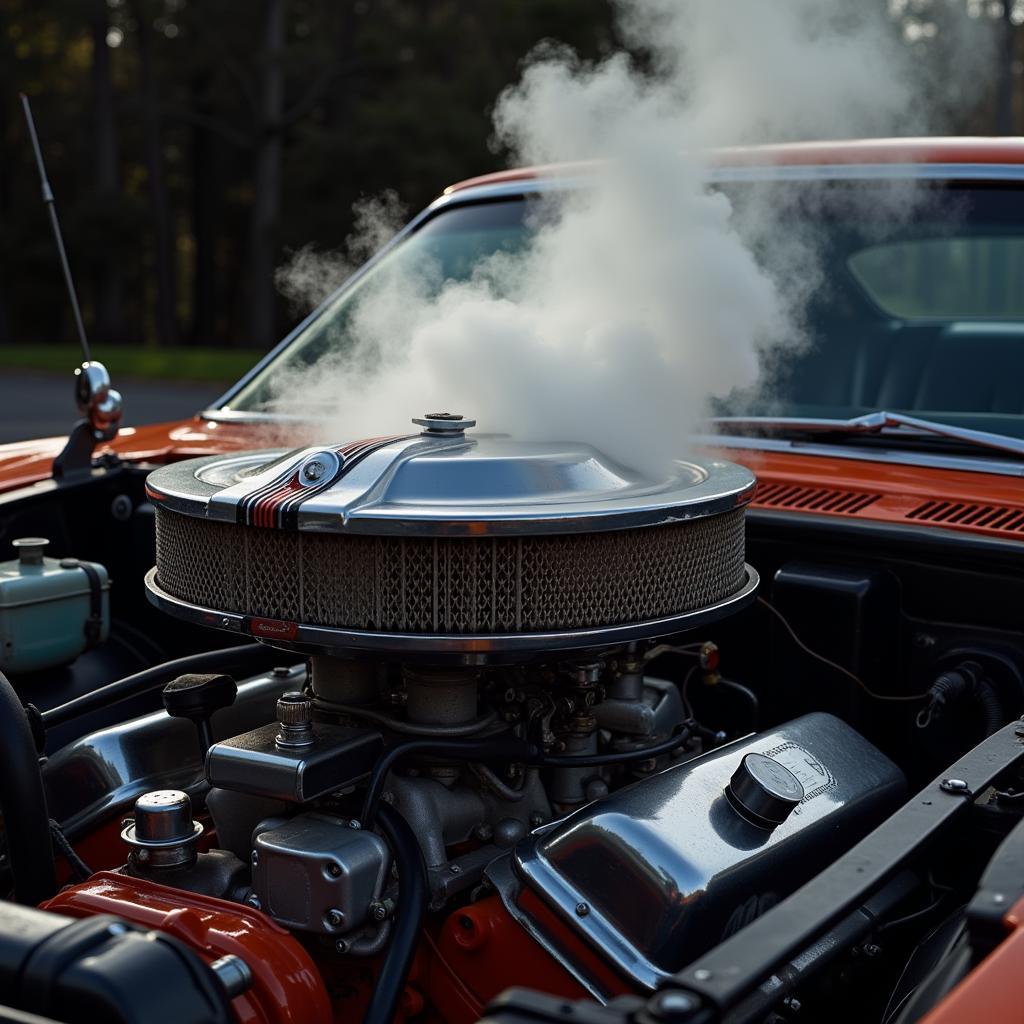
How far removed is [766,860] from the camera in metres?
1.71

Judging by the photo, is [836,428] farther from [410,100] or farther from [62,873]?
[410,100]

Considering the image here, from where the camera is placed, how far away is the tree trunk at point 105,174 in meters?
25.1

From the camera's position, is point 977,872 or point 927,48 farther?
point 927,48

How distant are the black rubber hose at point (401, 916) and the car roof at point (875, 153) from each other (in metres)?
1.58

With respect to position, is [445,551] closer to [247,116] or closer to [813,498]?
[813,498]

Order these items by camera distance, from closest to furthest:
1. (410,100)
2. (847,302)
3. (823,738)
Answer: (823,738) → (847,302) → (410,100)

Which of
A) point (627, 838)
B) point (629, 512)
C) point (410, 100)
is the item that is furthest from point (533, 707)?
point (410, 100)

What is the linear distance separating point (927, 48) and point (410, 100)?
13926 mm

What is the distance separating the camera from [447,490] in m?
1.66

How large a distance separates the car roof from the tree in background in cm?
1303

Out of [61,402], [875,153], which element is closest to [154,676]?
[875,153]

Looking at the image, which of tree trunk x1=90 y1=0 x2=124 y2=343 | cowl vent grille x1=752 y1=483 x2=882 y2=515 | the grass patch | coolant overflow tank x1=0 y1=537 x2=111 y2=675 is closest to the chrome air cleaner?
cowl vent grille x1=752 y1=483 x2=882 y2=515

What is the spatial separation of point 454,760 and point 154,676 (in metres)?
0.65

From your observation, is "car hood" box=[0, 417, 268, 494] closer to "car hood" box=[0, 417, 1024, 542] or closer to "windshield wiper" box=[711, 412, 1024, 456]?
"car hood" box=[0, 417, 1024, 542]
